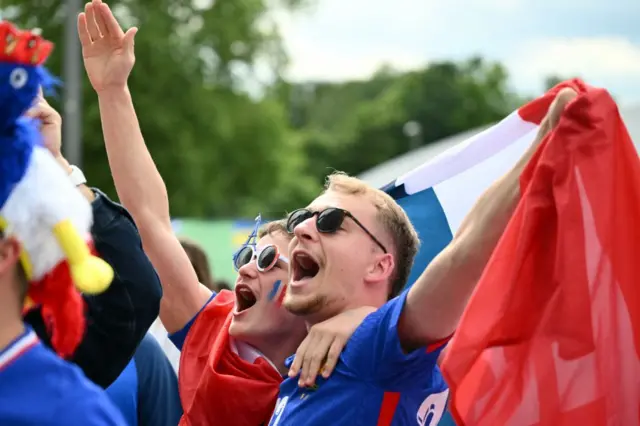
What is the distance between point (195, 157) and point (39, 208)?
20663 millimetres

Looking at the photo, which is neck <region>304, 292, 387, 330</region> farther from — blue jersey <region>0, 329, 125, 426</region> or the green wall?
the green wall

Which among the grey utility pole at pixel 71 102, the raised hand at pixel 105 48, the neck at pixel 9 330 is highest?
the raised hand at pixel 105 48

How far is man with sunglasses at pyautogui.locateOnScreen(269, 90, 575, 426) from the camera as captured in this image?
2480 millimetres

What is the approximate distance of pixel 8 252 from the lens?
72.2 inches

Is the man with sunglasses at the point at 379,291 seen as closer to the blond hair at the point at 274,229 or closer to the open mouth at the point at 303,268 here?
the open mouth at the point at 303,268

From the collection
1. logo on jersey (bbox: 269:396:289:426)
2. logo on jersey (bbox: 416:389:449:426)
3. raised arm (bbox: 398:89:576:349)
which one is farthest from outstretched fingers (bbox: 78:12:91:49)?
logo on jersey (bbox: 416:389:449:426)

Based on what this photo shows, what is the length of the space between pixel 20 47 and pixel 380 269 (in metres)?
1.54

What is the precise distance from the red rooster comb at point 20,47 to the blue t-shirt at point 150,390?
1772 millimetres

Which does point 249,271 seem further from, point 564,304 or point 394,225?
point 564,304

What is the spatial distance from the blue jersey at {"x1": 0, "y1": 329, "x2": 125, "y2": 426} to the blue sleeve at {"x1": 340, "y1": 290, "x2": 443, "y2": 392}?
93 cm

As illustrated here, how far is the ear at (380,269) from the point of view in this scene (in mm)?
3043

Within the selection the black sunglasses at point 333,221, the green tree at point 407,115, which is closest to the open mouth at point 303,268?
the black sunglasses at point 333,221

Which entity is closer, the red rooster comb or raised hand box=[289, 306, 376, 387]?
the red rooster comb

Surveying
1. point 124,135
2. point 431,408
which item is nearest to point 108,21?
point 124,135
